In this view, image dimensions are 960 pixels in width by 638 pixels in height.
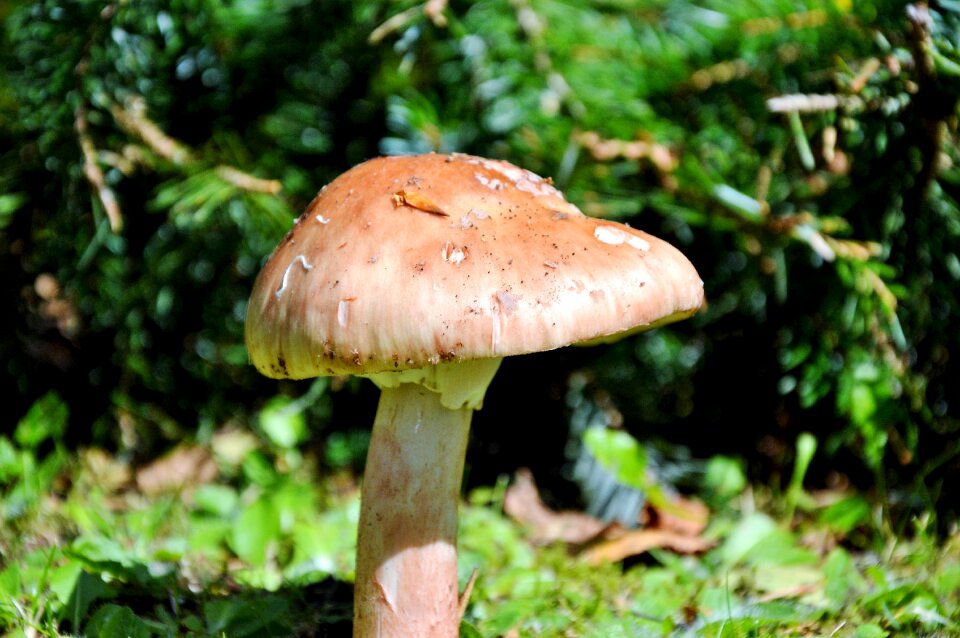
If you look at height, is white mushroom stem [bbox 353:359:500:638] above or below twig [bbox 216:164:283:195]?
below

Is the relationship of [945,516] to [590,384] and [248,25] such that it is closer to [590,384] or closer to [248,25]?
[590,384]

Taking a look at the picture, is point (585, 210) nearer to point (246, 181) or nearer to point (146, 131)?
point (246, 181)

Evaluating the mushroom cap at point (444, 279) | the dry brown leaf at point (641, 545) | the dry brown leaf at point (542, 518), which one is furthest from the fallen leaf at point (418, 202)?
the dry brown leaf at point (542, 518)

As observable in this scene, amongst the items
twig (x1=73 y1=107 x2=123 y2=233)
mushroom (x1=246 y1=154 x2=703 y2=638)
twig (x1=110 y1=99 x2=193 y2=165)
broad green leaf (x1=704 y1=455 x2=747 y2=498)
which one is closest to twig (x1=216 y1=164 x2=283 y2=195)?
twig (x1=110 y1=99 x2=193 y2=165)

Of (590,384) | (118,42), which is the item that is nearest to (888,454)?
(590,384)

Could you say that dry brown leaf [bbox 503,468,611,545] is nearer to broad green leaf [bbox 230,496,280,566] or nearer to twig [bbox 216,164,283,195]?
broad green leaf [bbox 230,496,280,566]

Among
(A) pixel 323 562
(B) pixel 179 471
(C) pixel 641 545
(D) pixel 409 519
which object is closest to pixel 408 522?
(D) pixel 409 519
